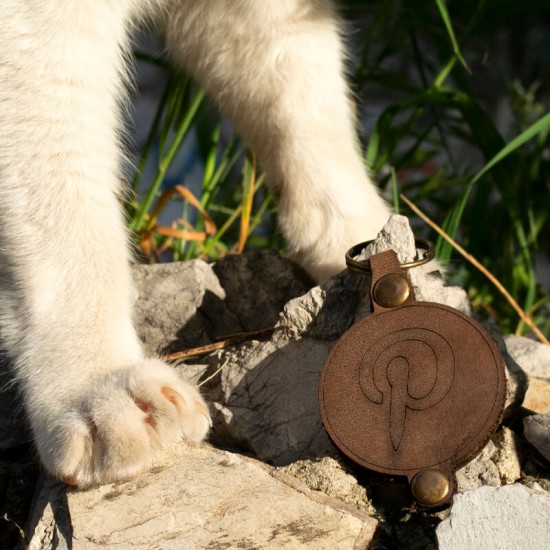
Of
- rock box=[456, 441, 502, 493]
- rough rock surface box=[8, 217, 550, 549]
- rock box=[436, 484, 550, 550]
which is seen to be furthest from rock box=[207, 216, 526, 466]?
rock box=[436, 484, 550, 550]

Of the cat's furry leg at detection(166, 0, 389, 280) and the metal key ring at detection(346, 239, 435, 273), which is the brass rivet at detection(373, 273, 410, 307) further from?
the cat's furry leg at detection(166, 0, 389, 280)

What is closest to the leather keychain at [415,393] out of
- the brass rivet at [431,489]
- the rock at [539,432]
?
the brass rivet at [431,489]

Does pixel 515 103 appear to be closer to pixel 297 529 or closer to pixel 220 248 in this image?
pixel 220 248

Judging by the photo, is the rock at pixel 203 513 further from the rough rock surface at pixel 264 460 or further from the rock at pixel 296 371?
the rock at pixel 296 371

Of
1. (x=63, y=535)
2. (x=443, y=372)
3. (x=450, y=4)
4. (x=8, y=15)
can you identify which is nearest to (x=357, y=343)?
(x=443, y=372)

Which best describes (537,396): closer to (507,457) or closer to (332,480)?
Result: (507,457)

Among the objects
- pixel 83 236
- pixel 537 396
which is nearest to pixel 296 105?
pixel 83 236

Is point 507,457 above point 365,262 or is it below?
below
